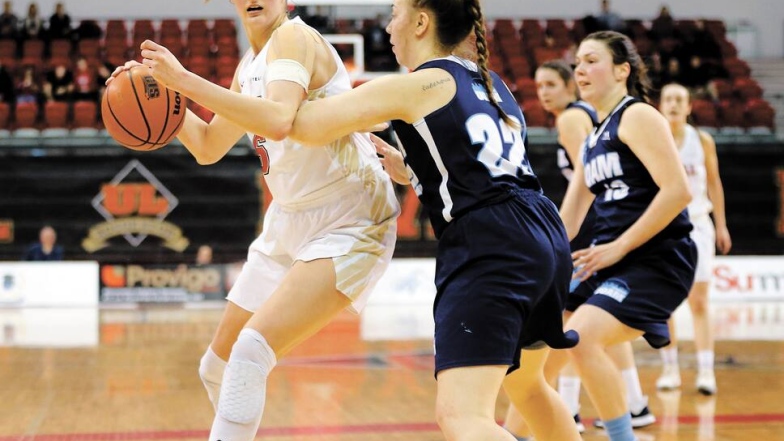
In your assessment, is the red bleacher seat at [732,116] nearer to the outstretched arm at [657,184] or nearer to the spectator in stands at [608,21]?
the spectator in stands at [608,21]

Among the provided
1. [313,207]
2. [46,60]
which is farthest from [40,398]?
[46,60]

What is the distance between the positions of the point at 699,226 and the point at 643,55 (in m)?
9.96

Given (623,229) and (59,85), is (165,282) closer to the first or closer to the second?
(59,85)

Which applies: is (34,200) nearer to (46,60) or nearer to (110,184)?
(110,184)

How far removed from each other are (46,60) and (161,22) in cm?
194

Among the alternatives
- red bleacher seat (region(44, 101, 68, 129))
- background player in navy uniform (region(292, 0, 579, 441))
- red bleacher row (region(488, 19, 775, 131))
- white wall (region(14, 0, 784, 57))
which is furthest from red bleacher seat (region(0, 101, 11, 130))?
background player in navy uniform (region(292, 0, 579, 441))

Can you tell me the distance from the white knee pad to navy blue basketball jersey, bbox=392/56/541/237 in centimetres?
68

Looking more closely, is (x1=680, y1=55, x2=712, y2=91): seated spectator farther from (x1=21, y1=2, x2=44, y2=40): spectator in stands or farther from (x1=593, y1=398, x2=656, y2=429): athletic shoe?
(x1=593, y1=398, x2=656, y2=429): athletic shoe

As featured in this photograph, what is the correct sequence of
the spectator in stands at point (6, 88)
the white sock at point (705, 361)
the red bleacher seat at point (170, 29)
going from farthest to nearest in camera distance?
the red bleacher seat at point (170, 29) → the spectator in stands at point (6, 88) → the white sock at point (705, 361)

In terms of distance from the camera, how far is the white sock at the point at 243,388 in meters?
3.06

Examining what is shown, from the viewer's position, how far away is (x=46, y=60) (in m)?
15.4

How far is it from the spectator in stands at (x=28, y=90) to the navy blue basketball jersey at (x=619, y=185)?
1145 centimetres

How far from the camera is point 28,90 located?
14141 millimetres

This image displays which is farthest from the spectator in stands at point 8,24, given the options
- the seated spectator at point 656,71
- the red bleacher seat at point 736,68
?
the red bleacher seat at point 736,68
